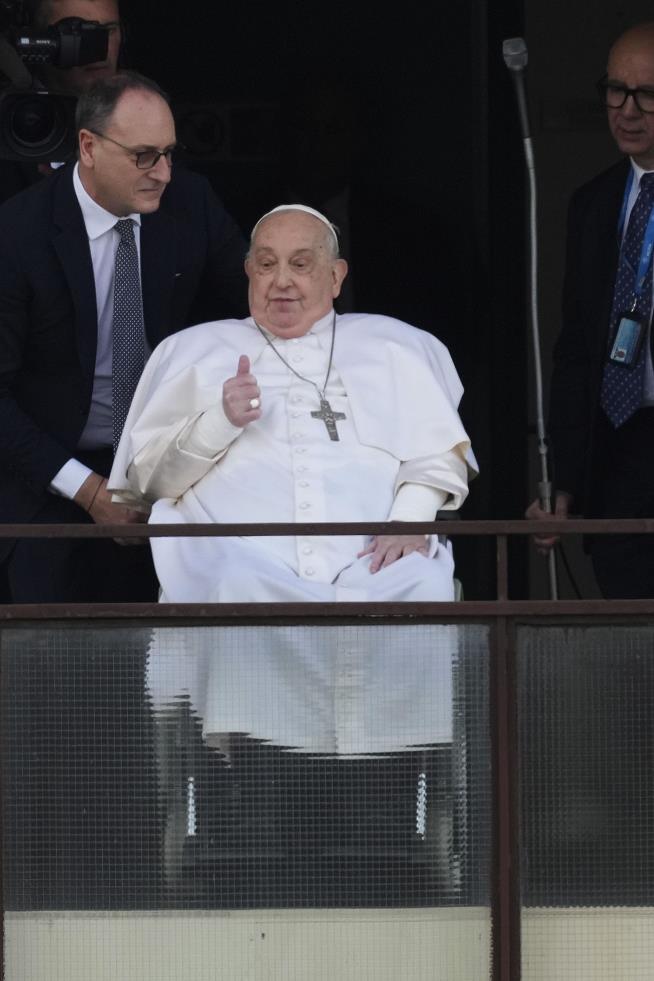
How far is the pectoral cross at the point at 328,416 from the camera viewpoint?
5.92 metres

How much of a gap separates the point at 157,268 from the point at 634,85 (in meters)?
1.33

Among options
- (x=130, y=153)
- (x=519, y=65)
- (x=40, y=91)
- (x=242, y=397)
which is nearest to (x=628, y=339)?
(x=519, y=65)

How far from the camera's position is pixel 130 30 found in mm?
8086

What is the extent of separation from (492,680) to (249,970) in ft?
2.71

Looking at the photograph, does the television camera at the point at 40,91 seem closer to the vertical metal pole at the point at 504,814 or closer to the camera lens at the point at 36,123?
the camera lens at the point at 36,123

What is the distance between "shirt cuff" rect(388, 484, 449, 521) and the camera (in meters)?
5.79

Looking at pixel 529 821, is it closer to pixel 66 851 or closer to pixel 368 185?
pixel 66 851

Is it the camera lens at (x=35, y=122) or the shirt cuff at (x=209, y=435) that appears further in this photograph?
the camera lens at (x=35, y=122)

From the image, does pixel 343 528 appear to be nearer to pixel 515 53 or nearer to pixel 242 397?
pixel 242 397

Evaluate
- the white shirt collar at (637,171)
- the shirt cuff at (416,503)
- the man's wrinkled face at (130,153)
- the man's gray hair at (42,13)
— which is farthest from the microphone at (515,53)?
the man's gray hair at (42,13)

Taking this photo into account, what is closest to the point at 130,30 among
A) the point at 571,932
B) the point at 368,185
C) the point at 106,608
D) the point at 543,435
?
the point at 368,185

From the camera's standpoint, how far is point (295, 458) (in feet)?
19.2

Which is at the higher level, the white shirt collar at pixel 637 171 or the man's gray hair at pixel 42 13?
the man's gray hair at pixel 42 13

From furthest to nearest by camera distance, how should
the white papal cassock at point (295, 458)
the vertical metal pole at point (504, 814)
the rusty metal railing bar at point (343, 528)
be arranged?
the white papal cassock at point (295, 458), the vertical metal pole at point (504, 814), the rusty metal railing bar at point (343, 528)
